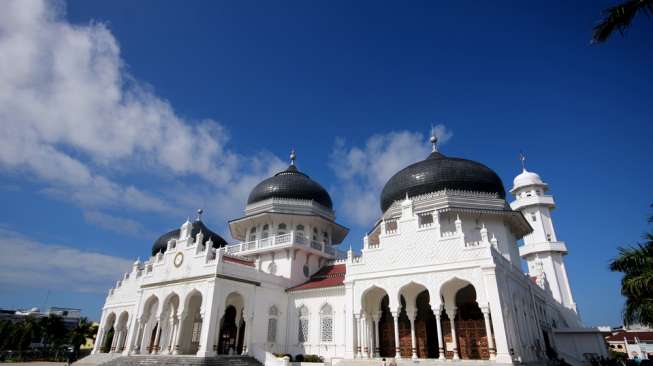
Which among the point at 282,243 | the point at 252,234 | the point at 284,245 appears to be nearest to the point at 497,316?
the point at 284,245

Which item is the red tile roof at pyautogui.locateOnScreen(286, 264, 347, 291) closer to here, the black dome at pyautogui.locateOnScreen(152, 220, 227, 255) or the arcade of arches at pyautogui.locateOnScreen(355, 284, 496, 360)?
the arcade of arches at pyautogui.locateOnScreen(355, 284, 496, 360)

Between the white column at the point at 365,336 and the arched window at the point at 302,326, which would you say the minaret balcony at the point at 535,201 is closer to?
the white column at the point at 365,336

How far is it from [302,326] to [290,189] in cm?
1155

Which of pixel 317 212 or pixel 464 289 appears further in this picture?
pixel 317 212

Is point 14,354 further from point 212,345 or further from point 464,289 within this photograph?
point 464,289

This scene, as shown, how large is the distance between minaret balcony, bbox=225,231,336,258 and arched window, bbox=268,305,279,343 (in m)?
4.72

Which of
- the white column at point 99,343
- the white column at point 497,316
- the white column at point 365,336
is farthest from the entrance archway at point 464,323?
the white column at point 99,343

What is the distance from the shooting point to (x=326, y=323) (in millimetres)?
23062

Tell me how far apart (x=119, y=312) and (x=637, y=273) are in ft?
115

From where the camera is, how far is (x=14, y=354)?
3725cm

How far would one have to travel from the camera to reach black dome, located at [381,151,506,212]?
2517cm

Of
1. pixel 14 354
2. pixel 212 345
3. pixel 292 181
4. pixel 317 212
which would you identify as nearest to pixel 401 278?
pixel 212 345

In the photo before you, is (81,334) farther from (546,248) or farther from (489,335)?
(546,248)

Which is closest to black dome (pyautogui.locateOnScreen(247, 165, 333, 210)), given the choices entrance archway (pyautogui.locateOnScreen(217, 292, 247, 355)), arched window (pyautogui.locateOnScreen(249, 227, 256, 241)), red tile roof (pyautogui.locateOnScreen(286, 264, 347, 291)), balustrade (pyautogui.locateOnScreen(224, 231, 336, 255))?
arched window (pyautogui.locateOnScreen(249, 227, 256, 241))
